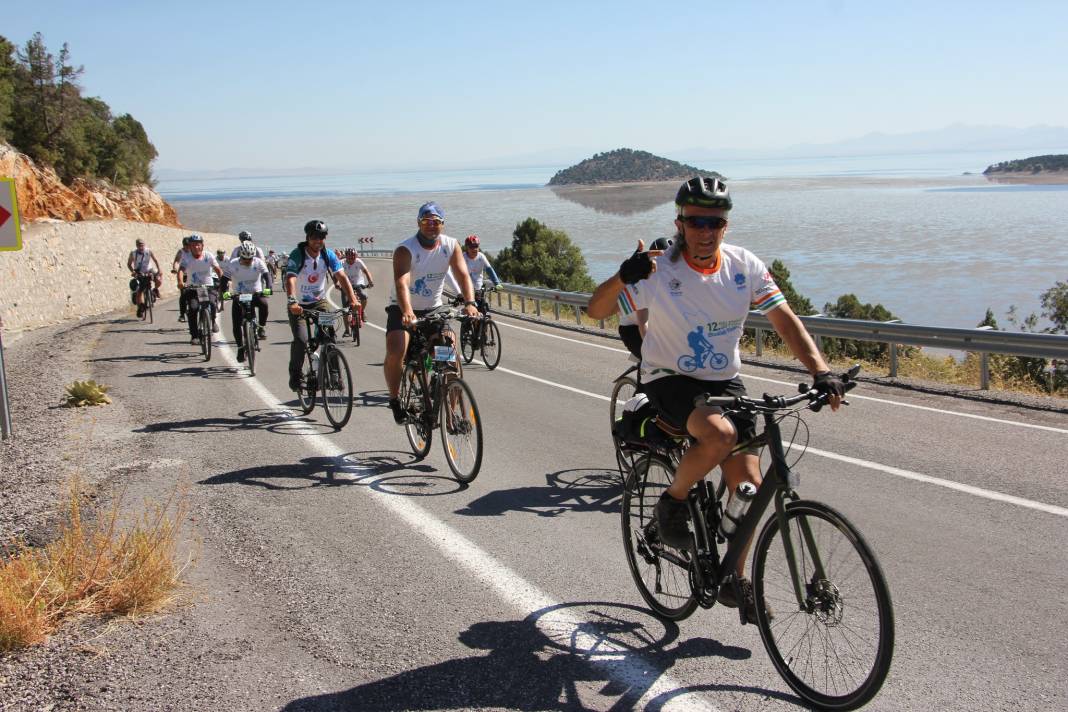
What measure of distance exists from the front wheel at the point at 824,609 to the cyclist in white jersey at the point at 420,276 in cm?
462

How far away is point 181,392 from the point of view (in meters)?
12.5

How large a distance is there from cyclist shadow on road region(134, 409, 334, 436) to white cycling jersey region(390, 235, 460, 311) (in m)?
2.17

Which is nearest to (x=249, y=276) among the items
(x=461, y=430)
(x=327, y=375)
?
(x=327, y=375)

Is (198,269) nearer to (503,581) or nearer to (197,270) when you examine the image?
(197,270)

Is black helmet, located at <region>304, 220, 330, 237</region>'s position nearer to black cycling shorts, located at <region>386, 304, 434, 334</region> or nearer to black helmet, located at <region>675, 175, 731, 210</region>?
black cycling shorts, located at <region>386, 304, 434, 334</region>

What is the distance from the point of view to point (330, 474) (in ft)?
25.7

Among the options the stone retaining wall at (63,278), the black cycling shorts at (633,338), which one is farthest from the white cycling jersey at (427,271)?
the stone retaining wall at (63,278)

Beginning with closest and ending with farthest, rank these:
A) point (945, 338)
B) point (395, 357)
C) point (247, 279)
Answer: point (395, 357) < point (945, 338) < point (247, 279)

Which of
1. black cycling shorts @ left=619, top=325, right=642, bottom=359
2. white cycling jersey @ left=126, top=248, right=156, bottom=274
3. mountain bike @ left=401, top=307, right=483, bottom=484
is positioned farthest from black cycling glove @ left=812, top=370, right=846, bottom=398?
white cycling jersey @ left=126, top=248, right=156, bottom=274

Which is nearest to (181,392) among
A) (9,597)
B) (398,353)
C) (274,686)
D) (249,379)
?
(249,379)

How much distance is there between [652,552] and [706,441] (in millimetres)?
1072

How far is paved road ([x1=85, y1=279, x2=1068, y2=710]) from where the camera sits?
4.00 metres

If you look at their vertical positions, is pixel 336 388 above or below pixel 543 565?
above

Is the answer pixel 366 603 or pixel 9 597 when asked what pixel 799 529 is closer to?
pixel 366 603
